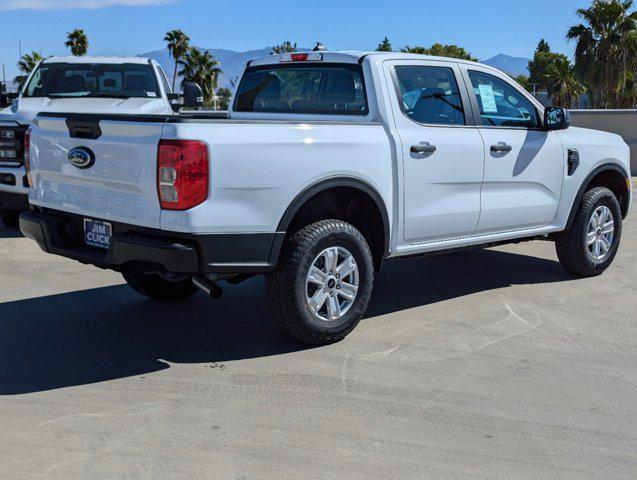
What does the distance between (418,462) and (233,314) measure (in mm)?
2681

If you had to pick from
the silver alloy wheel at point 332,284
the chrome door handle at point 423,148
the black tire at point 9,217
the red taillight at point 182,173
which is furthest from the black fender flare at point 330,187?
the black tire at point 9,217

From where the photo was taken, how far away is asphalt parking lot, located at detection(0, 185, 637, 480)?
11.5 ft

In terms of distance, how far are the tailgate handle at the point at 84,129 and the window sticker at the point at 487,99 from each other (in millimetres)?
2939

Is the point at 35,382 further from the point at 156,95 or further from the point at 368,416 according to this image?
the point at 156,95

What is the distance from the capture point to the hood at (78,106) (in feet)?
30.6

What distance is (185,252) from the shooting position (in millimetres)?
4367

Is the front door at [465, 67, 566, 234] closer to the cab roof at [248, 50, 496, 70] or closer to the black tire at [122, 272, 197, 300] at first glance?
the cab roof at [248, 50, 496, 70]

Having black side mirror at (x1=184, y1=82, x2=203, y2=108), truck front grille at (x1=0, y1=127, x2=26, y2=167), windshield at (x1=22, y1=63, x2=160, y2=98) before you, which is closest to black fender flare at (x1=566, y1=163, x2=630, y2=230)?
black side mirror at (x1=184, y1=82, x2=203, y2=108)

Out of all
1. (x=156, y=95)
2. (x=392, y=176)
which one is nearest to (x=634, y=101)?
(x=156, y=95)

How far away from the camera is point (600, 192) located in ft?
23.2

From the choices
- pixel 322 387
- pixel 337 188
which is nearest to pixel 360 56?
pixel 337 188

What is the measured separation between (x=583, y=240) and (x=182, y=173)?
4.06 metres

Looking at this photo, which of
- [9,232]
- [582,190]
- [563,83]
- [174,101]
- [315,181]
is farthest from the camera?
[563,83]

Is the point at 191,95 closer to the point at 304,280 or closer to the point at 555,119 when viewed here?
the point at 555,119
